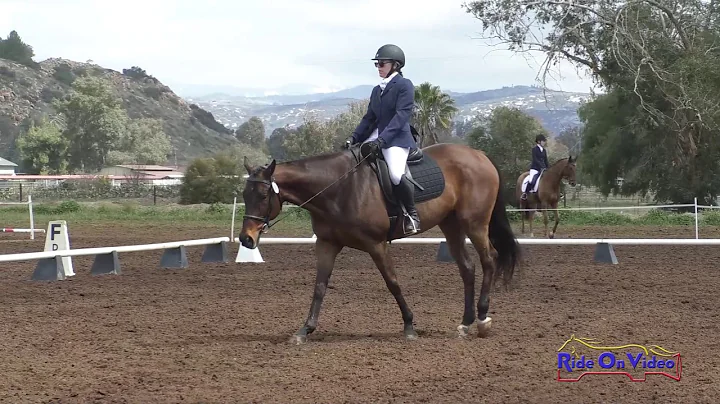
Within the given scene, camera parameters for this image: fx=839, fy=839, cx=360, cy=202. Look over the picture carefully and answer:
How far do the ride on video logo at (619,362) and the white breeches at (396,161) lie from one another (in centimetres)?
195

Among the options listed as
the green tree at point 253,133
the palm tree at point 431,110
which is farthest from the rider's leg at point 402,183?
the green tree at point 253,133

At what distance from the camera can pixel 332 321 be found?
8188 mm

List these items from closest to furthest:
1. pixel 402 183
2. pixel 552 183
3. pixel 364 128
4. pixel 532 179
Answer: pixel 402 183 → pixel 364 128 → pixel 552 183 → pixel 532 179

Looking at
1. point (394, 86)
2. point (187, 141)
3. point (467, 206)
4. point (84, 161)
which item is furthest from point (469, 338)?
point (187, 141)

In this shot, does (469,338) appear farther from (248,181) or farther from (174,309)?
(174,309)

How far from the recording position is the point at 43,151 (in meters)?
82.5

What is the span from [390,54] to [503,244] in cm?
224

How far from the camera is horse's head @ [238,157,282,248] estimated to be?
21.9 feet

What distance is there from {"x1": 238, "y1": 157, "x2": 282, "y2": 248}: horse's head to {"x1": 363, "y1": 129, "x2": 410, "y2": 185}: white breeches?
1.05m

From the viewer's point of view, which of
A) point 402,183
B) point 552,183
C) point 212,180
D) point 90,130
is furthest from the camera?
point 90,130

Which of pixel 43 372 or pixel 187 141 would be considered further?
pixel 187 141

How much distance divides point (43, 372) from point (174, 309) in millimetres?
3104

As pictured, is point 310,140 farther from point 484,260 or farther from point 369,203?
point 369,203

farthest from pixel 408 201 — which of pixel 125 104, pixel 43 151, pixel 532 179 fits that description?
pixel 125 104
